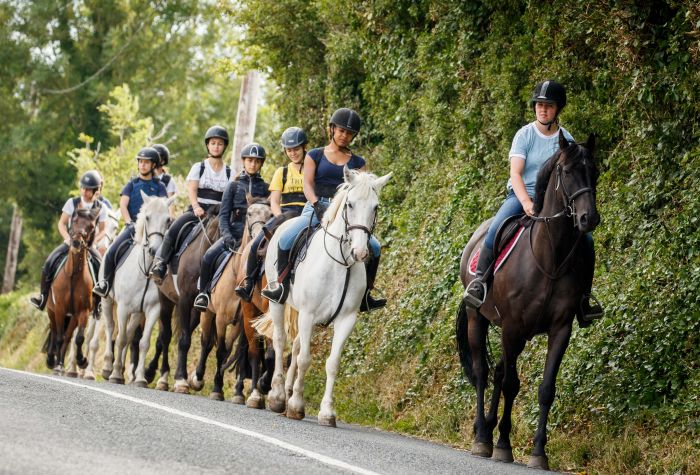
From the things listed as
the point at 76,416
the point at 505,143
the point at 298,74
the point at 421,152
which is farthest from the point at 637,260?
the point at 298,74

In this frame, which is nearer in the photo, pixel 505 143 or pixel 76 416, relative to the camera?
pixel 76 416

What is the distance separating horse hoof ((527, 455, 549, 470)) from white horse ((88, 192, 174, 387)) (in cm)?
951

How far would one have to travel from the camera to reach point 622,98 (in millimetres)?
13695

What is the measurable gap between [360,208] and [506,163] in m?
4.57

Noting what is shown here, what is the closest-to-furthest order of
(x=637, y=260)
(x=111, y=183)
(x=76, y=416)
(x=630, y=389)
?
(x=76, y=416) → (x=630, y=389) → (x=637, y=260) → (x=111, y=183)

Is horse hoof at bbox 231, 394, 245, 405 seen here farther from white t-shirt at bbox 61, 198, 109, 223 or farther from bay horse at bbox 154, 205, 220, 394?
white t-shirt at bbox 61, 198, 109, 223

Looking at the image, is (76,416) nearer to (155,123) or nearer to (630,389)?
(630,389)

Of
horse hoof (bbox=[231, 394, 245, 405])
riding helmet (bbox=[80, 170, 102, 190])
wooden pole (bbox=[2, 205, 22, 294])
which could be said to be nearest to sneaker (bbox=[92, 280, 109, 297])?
riding helmet (bbox=[80, 170, 102, 190])

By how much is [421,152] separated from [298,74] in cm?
576

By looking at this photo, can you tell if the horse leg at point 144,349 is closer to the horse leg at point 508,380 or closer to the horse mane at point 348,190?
the horse mane at point 348,190

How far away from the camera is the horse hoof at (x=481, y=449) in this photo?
11688 mm

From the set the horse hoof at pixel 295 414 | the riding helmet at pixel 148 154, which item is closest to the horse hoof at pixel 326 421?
the horse hoof at pixel 295 414

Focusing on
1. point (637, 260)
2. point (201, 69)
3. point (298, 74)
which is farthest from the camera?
point (201, 69)

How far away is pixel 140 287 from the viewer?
19781mm
